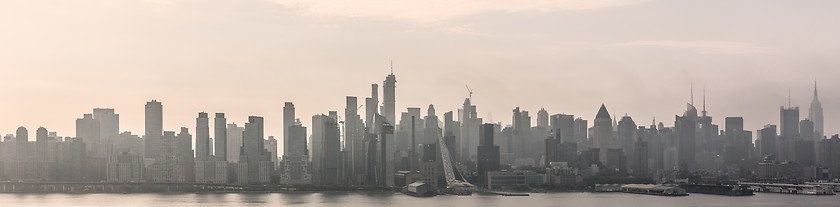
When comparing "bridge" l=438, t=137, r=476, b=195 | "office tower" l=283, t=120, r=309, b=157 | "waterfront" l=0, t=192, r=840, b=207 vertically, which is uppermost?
"office tower" l=283, t=120, r=309, b=157

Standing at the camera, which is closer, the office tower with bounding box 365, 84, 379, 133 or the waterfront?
the waterfront

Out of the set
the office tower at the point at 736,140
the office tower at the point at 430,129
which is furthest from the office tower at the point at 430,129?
the office tower at the point at 736,140

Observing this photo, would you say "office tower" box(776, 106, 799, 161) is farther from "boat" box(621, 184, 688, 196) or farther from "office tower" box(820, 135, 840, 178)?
"boat" box(621, 184, 688, 196)

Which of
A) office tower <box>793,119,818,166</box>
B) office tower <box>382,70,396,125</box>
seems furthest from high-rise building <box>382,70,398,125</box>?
office tower <box>793,119,818,166</box>

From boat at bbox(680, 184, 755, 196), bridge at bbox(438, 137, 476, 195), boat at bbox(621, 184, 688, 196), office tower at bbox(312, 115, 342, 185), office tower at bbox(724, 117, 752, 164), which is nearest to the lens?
boat at bbox(680, 184, 755, 196)

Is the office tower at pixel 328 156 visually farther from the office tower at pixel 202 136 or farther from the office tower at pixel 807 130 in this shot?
the office tower at pixel 807 130

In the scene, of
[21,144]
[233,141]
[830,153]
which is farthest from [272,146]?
[830,153]

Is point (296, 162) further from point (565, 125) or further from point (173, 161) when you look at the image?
point (565, 125)
